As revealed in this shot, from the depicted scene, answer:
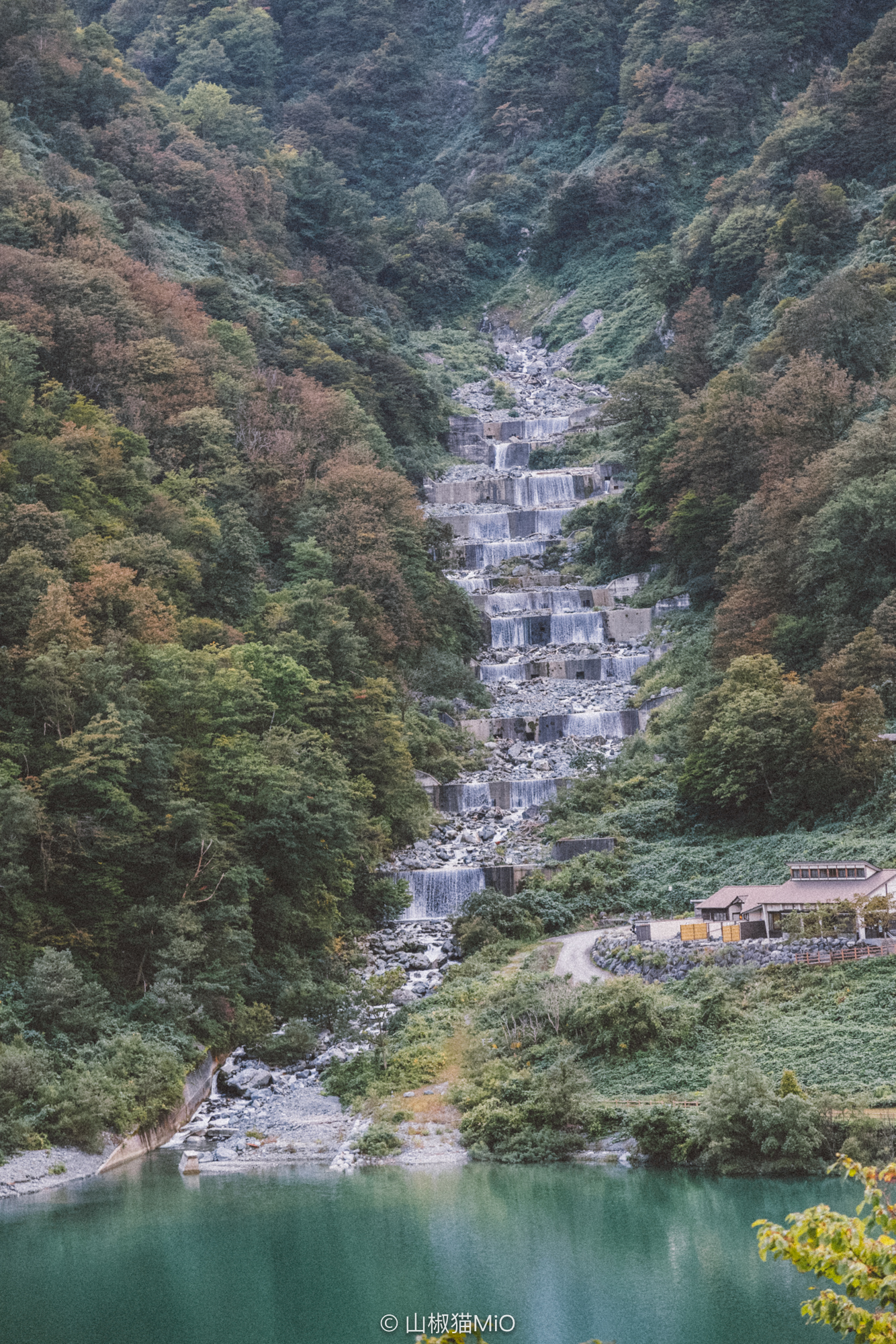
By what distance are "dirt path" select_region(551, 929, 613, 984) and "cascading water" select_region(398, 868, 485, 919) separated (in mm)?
4179

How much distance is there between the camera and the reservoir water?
1518 cm

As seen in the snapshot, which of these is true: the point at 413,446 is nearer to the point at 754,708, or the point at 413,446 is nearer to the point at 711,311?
the point at 711,311

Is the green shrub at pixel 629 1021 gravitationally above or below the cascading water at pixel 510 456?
below

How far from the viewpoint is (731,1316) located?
592 inches

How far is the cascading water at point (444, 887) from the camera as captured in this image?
122 ft

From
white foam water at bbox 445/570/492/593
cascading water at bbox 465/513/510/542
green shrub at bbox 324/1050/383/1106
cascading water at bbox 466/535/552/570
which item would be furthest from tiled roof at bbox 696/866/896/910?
cascading water at bbox 465/513/510/542

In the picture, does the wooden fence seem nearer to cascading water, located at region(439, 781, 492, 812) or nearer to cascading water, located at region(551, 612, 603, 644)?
cascading water, located at region(439, 781, 492, 812)

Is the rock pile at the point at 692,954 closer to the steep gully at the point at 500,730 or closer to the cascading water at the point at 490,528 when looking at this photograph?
the steep gully at the point at 500,730

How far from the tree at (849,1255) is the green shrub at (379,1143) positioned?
16.5m

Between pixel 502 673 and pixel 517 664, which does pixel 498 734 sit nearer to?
pixel 502 673

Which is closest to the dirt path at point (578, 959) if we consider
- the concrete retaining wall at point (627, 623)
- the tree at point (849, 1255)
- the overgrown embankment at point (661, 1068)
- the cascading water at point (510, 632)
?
the overgrown embankment at point (661, 1068)

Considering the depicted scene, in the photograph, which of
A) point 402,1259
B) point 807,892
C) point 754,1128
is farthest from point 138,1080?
point 807,892

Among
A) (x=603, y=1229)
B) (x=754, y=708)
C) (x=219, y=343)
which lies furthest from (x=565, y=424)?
(x=603, y=1229)

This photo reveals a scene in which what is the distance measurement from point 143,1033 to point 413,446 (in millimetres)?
47148
